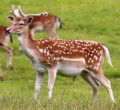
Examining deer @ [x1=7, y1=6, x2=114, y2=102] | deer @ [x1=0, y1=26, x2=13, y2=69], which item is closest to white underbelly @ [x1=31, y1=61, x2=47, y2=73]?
deer @ [x1=7, y1=6, x2=114, y2=102]

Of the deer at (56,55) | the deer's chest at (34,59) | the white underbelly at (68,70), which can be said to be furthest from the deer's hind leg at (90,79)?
the deer's chest at (34,59)

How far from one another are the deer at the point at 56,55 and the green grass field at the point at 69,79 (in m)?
0.46

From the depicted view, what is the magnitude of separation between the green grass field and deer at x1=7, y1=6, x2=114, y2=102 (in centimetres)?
46

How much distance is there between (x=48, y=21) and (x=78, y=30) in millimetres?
2782

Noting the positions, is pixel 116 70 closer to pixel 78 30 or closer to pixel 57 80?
pixel 57 80

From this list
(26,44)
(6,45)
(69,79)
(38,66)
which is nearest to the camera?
(38,66)

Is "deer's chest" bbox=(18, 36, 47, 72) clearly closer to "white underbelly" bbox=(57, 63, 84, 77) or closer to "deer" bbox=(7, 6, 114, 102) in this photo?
"deer" bbox=(7, 6, 114, 102)

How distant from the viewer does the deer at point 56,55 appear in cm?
1009

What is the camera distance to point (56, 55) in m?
10.2

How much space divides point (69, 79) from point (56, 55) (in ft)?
13.5

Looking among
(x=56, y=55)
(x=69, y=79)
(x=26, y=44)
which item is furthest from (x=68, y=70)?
(x=69, y=79)

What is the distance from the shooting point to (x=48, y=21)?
1833cm

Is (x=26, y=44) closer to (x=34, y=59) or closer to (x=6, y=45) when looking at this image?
(x=34, y=59)

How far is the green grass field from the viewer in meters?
7.93
